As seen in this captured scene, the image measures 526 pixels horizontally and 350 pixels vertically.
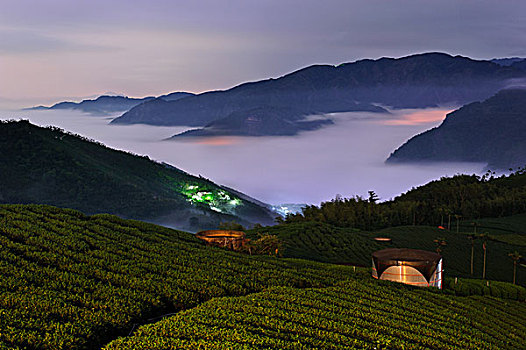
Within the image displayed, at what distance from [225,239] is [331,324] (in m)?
33.3

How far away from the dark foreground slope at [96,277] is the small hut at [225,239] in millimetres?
8830

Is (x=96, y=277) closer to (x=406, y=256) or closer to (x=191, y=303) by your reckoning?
(x=191, y=303)

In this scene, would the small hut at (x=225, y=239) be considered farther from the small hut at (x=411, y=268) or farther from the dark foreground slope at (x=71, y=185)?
the dark foreground slope at (x=71, y=185)

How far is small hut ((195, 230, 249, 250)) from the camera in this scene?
176 ft

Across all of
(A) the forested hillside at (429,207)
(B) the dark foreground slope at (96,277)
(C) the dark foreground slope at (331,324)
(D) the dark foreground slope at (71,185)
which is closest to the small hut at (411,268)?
(B) the dark foreground slope at (96,277)

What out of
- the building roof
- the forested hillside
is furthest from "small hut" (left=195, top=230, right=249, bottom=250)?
the forested hillside

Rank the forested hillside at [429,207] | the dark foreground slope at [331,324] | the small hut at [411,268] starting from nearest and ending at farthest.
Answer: the dark foreground slope at [331,324]
the small hut at [411,268]
the forested hillside at [429,207]

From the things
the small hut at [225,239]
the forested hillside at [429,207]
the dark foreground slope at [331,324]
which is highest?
the dark foreground slope at [331,324]

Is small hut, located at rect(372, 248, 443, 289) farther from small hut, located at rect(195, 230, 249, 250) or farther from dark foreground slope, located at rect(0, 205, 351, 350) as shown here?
small hut, located at rect(195, 230, 249, 250)

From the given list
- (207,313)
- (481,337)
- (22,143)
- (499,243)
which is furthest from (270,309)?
(22,143)

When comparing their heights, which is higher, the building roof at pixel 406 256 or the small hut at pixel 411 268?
the building roof at pixel 406 256

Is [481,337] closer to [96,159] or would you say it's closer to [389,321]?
[389,321]

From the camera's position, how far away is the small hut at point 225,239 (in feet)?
176

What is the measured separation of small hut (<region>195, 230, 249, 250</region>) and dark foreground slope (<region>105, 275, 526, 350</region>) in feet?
70.9
